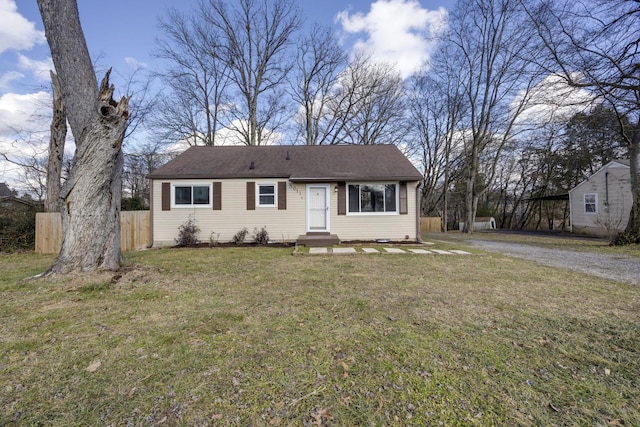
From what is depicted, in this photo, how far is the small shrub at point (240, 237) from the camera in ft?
33.6

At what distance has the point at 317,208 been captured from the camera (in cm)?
1058

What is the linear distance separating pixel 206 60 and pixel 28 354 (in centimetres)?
2225

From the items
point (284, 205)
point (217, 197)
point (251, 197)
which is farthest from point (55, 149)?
point (284, 205)

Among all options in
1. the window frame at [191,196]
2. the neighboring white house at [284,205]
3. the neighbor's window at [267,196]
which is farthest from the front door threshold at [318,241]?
the window frame at [191,196]

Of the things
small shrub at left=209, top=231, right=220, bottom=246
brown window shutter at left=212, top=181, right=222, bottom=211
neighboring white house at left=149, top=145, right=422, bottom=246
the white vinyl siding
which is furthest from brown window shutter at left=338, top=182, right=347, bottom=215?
small shrub at left=209, top=231, right=220, bottom=246

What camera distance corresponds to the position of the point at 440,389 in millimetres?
1907

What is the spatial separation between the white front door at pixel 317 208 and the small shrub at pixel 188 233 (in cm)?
427

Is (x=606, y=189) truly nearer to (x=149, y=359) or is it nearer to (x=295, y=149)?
(x=295, y=149)

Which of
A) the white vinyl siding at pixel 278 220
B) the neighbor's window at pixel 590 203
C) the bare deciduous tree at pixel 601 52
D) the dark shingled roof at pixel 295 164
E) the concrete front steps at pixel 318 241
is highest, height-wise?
the bare deciduous tree at pixel 601 52

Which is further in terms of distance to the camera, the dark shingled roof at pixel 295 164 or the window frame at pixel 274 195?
the window frame at pixel 274 195

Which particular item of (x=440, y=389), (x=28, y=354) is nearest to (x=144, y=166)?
(x=28, y=354)

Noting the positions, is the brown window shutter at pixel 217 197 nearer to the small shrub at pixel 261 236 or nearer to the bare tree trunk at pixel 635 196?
the small shrub at pixel 261 236

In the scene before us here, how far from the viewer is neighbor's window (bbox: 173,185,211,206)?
1042 cm

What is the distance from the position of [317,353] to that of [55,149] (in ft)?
45.6
